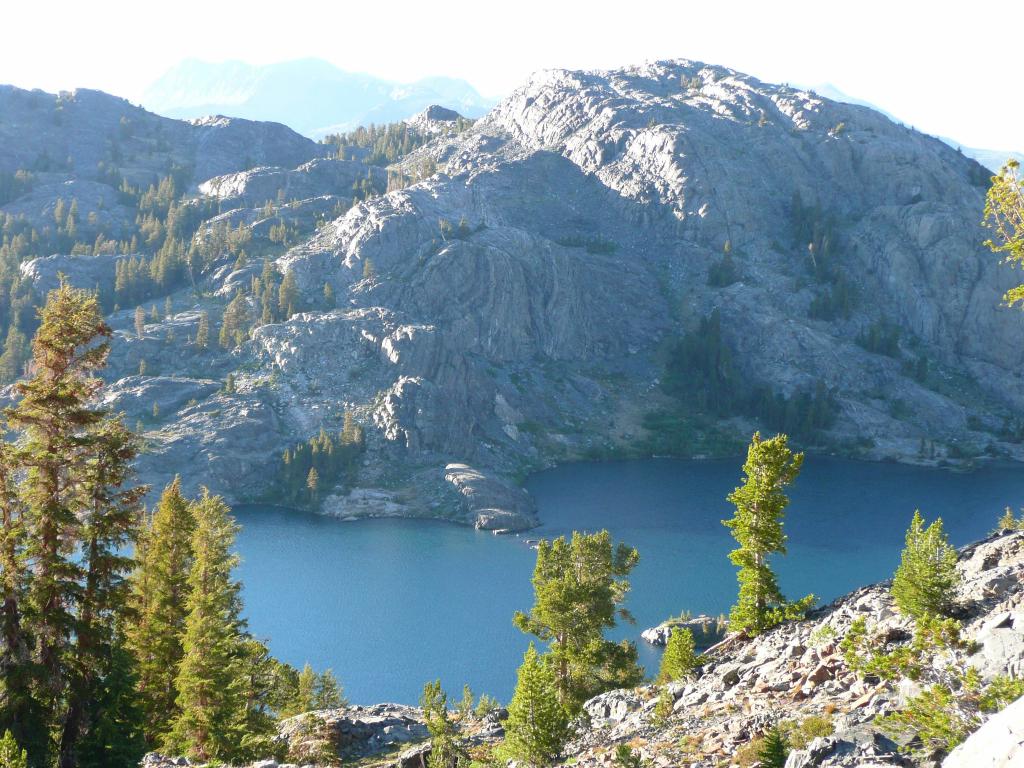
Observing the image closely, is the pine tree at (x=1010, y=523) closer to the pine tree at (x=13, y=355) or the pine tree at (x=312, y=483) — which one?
the pine tree at (x=312, y=483)

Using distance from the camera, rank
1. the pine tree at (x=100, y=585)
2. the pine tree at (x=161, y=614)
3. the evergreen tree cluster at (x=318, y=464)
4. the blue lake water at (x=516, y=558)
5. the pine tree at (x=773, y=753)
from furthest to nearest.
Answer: the evergreen tree cluster at (x=318, y=464)
the blue lake water at (x=516, y=558)
the pine tree at (x=161, y=614)
the pine tree at (x=100, y=585)
the pine tree at (x=773, y=753)

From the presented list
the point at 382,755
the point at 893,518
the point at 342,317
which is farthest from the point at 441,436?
the point at 382,755

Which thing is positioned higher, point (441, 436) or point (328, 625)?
point (441, 436)

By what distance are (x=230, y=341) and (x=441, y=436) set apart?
54994 mm

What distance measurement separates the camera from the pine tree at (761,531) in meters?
45.7

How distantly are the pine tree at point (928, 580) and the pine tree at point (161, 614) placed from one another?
1369 inches

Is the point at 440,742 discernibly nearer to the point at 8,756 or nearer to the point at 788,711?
the point at 788,711

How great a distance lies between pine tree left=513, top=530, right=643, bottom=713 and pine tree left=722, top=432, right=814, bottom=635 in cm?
1177

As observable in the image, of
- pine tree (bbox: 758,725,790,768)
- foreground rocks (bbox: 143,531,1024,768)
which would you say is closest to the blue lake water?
foreground rocks (bbox: 143,531,1024,768)

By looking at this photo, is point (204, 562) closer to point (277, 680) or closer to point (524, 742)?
point (277, 680)

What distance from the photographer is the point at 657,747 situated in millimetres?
32531

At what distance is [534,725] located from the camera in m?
34.0

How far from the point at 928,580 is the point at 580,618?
25851mm

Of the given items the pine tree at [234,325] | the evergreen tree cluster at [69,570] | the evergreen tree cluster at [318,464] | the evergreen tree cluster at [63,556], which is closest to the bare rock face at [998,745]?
the evergreen tree cluster at [69,570]
